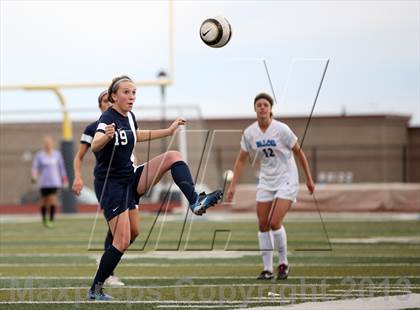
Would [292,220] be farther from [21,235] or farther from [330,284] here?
[330,284]

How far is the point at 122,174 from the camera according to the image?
31.0ft

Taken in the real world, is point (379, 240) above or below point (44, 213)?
below

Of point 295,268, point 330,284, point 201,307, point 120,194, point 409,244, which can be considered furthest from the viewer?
point 409,244

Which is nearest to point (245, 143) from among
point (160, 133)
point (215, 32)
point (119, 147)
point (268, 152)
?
point (268, 152)

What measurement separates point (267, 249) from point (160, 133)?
2.62 metres

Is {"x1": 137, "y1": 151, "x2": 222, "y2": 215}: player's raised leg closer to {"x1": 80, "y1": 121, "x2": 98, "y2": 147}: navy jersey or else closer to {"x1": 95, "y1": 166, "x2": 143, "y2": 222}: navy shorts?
{"x1": 95, "y1": 166, "x2": 143, "y2": 222}: navy shorts

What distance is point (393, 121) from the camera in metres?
39.5

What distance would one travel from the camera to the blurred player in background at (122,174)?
931 cm

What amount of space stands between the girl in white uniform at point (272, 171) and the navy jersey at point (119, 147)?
240cm

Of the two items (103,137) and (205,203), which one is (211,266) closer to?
(205,203)

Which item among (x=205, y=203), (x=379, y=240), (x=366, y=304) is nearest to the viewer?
(x=366, y=304)

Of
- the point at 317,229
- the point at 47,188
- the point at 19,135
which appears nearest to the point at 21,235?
the point at 47,188

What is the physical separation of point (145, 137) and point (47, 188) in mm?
13195

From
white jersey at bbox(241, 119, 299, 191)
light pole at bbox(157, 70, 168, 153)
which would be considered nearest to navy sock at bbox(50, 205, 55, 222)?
light pole at bbox(157, 70, 168, 153)
